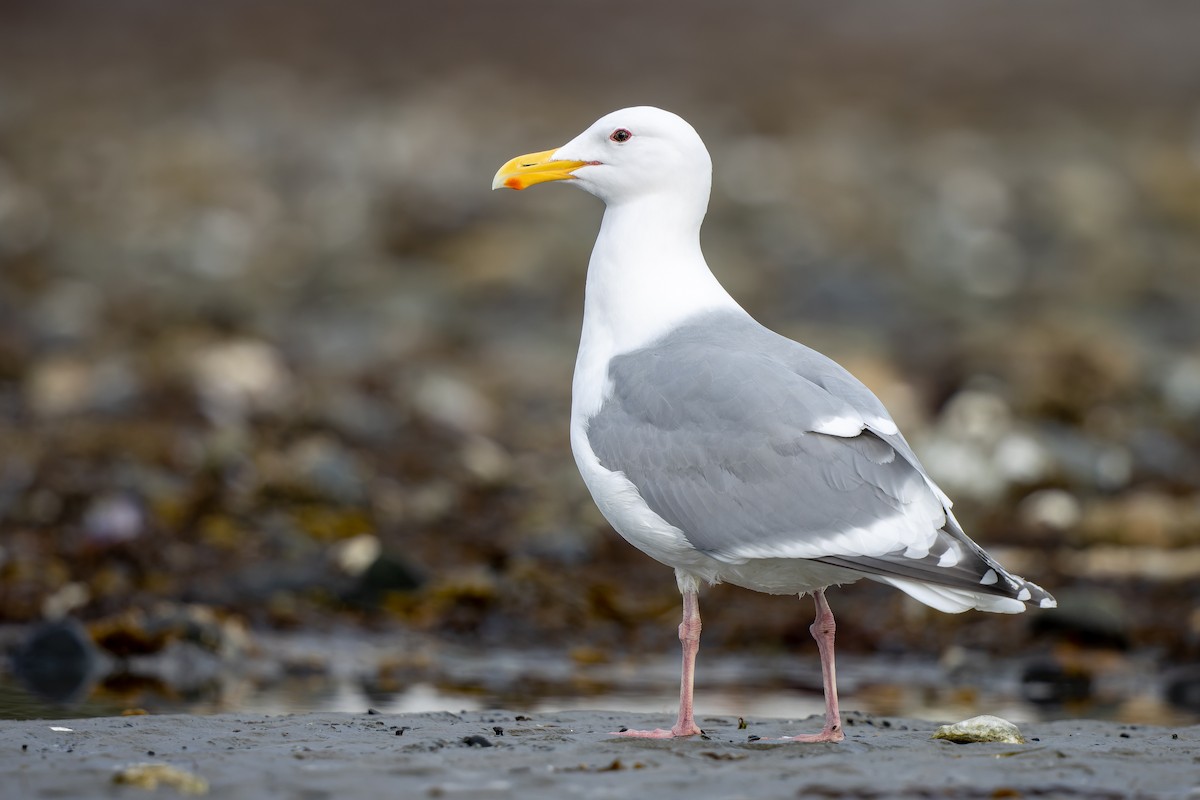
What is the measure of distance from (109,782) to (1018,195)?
21.3 meters

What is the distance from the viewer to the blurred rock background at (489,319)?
29.3ft

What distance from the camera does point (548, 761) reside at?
4691 millimetres

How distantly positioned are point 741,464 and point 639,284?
99 centimetres

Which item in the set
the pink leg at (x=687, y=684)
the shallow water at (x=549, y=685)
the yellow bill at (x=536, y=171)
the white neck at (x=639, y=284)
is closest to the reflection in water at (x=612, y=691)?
the shallow water at (x=549, y=685)

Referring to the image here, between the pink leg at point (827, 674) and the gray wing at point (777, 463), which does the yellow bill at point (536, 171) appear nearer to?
the gray wing at point (777, 463)

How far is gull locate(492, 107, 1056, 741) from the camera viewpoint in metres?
5.02

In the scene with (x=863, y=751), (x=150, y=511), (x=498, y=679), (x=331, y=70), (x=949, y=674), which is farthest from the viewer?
(x=331, y=70)

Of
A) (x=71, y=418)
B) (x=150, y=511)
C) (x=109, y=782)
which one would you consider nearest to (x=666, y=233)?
(x=109, y=782)

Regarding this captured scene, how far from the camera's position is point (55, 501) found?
33.0ft

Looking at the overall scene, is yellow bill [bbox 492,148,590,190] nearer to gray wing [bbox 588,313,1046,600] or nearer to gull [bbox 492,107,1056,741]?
gull [bbox 492,107,1056,741]

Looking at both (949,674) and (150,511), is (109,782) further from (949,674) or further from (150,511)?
(150,511)

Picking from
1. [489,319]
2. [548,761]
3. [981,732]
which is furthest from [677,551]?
[489,319]

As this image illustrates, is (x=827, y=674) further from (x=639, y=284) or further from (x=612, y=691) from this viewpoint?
(x=612, y=691)

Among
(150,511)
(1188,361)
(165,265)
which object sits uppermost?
(165,265)
